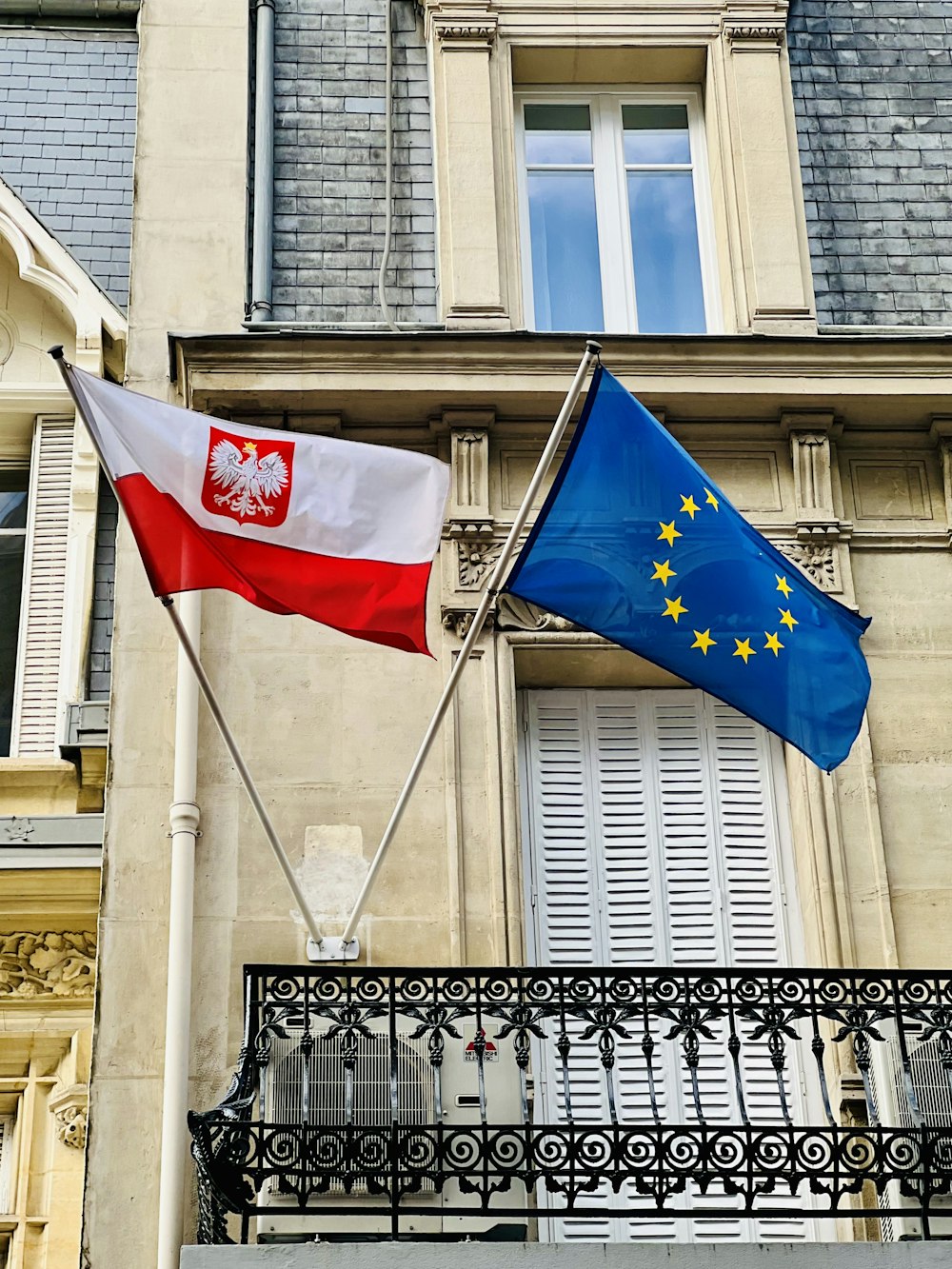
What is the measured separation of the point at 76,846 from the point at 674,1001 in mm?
3582

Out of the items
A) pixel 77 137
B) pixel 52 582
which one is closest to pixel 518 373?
pixel 52 582

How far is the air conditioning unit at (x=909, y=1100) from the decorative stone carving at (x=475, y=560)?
10.9 feet

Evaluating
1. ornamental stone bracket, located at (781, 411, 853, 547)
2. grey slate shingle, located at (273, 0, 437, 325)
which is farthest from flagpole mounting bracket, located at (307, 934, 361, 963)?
grey slate shingle, located at (273, 0, 437, 325)

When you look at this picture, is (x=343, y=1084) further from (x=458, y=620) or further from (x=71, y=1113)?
(x=458, y=620)

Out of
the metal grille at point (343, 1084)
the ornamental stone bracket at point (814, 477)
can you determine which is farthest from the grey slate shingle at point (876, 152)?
the metal grille at point (343, 1084)

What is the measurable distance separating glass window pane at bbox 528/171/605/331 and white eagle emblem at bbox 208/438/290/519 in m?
3.45

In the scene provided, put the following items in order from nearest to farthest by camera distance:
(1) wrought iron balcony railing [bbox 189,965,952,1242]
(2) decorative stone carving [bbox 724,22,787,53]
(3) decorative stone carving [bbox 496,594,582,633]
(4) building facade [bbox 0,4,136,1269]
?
1. (1) wrought iron balcony railing [bbox 189,965,952,1242]
2. (4) building facade [bbox 0,4,136,1269]
3. (3) decorative stone carving [bbox 496,594,582,633]
4. (2) decorative stone carving [bbox 724,22,787,53]

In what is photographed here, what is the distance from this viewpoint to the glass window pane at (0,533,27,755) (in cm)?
1280

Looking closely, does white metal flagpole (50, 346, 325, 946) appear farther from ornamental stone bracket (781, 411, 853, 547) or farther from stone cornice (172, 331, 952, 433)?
ornamental stone bracket (781, 411, 853, 547)

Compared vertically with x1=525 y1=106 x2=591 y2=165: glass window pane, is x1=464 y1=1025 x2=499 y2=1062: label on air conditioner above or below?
below

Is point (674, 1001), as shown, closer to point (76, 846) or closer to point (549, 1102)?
point (549, 1102)

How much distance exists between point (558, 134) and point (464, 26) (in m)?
0.88

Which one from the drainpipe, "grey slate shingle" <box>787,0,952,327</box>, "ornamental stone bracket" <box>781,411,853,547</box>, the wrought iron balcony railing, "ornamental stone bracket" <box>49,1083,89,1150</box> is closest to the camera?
the wrought iron balcony railing

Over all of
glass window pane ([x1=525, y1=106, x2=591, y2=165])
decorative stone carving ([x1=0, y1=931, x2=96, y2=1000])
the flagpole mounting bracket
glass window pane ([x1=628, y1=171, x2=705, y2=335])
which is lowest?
the flagpole mounting bracket
